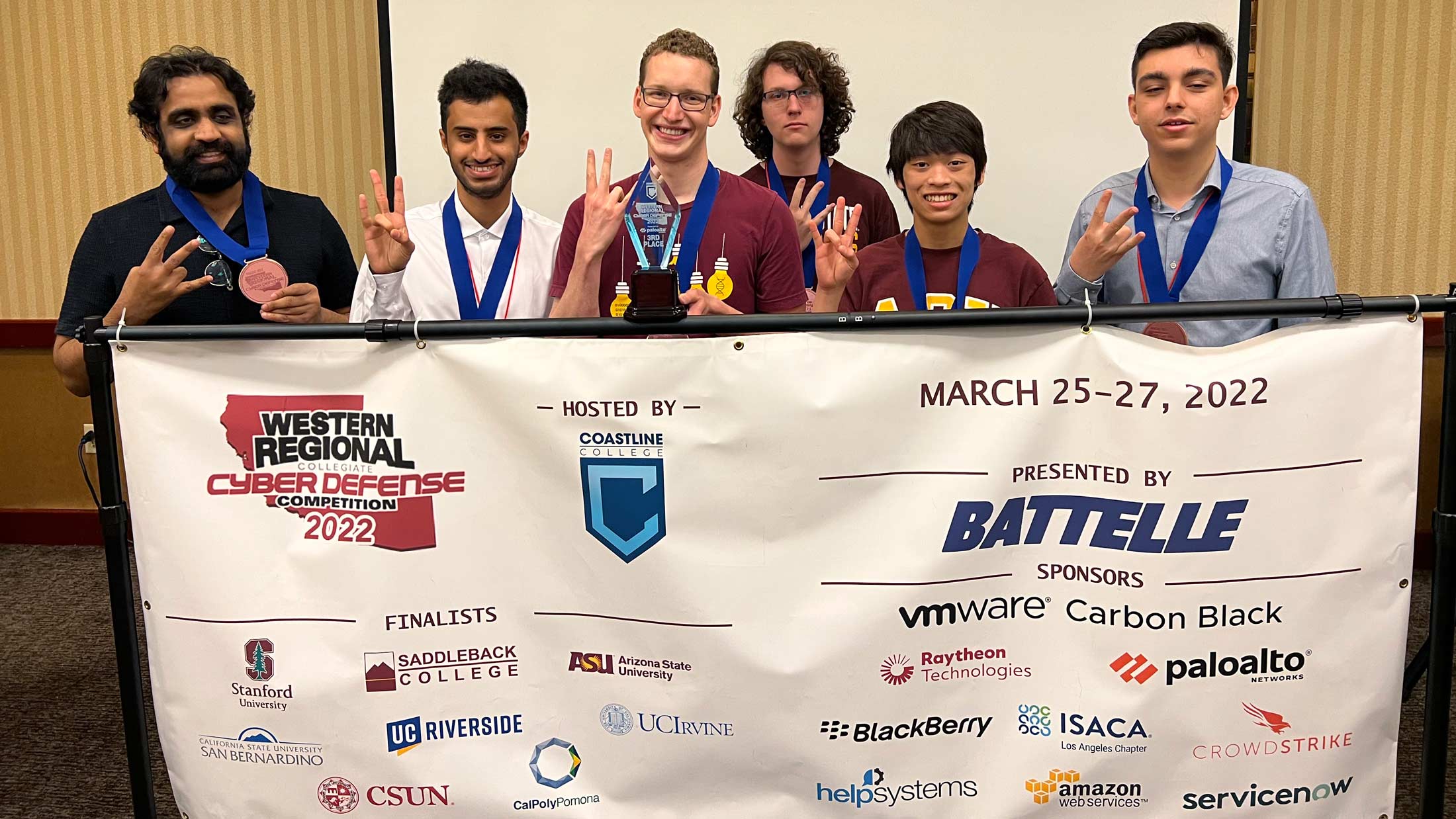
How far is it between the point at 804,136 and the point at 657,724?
210cm

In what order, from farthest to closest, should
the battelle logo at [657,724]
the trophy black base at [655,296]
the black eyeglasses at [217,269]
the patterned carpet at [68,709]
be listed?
1. the patterned carpet at [68,709]
2. the black eyeglasses at [217,269]
3. the battelle logo at [657,724]
4. the trophy black base at [655,296]

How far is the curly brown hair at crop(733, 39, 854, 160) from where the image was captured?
3434 millimetres

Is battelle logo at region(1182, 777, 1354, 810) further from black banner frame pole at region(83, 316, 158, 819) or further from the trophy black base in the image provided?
black banner frame pole at region(83, 316, 158, 819)

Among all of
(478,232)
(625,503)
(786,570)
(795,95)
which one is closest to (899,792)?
(786,570)

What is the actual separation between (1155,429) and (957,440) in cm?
35

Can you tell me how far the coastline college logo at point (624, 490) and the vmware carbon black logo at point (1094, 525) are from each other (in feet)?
1.80

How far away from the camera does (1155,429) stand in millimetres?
1870

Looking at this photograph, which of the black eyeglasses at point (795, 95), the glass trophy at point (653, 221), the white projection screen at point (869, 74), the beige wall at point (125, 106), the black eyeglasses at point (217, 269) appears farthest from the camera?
the beige wall at point (125, 106)

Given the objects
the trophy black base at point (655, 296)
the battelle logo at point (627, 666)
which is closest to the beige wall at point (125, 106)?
the trophy black base at point (655, 296)

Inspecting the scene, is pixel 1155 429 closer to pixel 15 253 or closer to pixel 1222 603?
pixel 1222 603

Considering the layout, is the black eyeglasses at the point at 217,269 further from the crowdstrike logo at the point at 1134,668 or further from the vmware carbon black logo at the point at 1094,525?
the crowdstrike logo at the point at 1134,668

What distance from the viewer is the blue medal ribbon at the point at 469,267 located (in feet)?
8.58

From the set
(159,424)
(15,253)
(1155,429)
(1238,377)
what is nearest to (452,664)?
(159,424)

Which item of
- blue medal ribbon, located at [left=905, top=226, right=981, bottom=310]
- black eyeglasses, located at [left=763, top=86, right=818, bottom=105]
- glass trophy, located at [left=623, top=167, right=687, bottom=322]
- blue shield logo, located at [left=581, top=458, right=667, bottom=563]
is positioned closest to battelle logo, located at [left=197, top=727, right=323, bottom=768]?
blue shield logo, located at [left=581, top=458, right=667, bottom=563]
